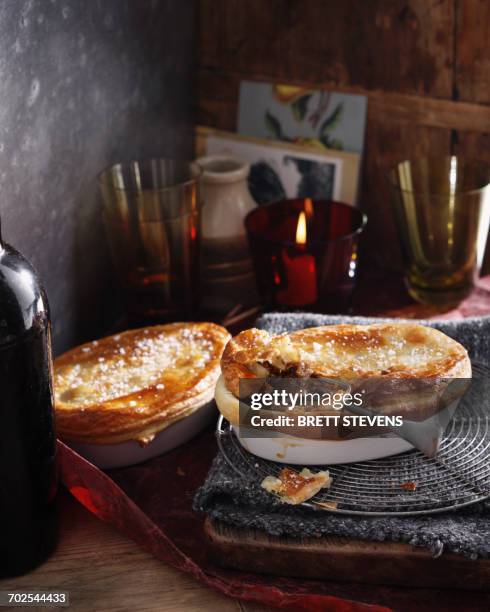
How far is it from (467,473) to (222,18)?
0.92m

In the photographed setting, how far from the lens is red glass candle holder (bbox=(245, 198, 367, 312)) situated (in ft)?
4.07

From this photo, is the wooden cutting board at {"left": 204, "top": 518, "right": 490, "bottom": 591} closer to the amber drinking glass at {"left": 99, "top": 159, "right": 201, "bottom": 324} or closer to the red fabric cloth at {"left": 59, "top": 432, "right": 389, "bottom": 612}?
the red fabric cloth at {"left": 59, "top": 432, "right": 389, "bottom": 612}

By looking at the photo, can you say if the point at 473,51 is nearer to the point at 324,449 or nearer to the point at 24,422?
the point at 324,449

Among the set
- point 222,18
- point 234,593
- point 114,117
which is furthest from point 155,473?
point 222,18

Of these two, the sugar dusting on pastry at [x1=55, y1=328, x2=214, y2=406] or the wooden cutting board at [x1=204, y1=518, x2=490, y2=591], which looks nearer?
the wooden cutting board at [x1=204, y1=518, x2=490, y2=591]

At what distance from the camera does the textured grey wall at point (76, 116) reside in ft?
3.40

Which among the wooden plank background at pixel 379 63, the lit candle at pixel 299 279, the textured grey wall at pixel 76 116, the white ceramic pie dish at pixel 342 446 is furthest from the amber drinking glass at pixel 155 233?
the white ceramic pie dish at pixel 342 446

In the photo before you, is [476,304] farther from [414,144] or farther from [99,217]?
[99,217]

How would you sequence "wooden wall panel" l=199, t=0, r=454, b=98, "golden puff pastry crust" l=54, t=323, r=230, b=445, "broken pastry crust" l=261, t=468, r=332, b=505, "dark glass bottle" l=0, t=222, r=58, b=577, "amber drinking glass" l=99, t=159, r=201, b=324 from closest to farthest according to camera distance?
"dark glass bottle" l=0, t=222, r=58, b=577
"broken pastry crust" l=261, t=468, r=332, b=505
"golden puff pastry crust" l=54, t=323, r=230, b=445
"amber drinking glass" l=99, t=159, r=201, b=324
"wooden wall panel" l=199, t=0, r=454, b=98

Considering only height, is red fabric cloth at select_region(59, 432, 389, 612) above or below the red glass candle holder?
below

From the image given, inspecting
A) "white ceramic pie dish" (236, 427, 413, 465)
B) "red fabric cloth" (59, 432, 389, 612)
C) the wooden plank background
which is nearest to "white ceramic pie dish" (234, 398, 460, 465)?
"white ceramic pie dish" (236, 427, 413, 465)

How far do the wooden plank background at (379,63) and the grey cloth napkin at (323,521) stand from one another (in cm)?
69

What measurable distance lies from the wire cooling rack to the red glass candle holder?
336 millimetres

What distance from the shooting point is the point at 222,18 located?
147 cm
